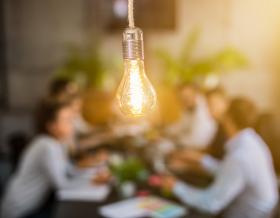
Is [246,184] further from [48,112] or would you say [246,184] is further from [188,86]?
[188,86]

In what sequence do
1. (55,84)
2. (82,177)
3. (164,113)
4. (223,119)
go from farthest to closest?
1. (164,113)
2. (55,84)
3. (82,177)
4. (223,119)

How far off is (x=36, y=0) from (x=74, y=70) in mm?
973

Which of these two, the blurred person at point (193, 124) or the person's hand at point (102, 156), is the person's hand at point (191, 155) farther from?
the person's hand at point (102, 156)

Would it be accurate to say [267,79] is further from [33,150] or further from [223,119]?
[33,150]

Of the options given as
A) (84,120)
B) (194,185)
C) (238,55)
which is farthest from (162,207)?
(84,120)

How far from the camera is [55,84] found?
445 centimetres

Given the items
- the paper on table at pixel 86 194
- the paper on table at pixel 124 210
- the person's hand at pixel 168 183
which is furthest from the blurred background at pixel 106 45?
the paper on table at pixel 124 210

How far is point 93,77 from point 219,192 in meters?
3.02

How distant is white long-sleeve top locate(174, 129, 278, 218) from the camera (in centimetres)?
286

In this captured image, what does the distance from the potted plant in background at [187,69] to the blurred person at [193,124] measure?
0.84 ft

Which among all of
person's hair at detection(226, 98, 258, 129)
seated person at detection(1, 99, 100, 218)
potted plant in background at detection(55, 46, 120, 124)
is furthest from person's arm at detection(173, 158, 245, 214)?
potted plant in background at detection(55, 46, 120, 124)

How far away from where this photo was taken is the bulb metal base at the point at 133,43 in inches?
57.0

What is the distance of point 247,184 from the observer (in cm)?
287

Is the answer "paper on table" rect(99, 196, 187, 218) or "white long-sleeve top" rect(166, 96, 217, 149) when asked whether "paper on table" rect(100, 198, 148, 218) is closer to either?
"paper on table" rect(99, 196, 187, 218)
